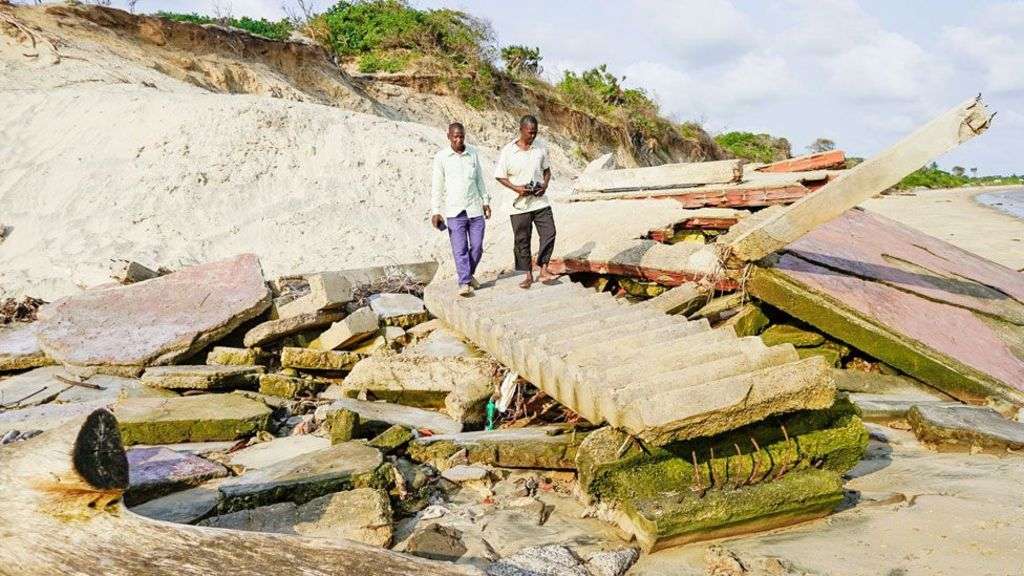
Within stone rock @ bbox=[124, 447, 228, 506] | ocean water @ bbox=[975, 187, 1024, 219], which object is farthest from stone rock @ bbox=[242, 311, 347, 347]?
ocean water @ bbox=[975, 187, 1024, 219]

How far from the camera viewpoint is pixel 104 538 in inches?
112

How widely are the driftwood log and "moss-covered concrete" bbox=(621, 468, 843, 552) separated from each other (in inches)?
41.3

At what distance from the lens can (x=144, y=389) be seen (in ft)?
19.2

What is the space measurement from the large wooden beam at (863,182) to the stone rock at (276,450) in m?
3.21

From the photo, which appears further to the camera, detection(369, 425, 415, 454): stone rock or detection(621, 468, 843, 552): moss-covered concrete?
detection(369, 425, 415, 454): stone rock

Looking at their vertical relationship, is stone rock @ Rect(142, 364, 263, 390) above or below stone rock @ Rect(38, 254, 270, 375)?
below

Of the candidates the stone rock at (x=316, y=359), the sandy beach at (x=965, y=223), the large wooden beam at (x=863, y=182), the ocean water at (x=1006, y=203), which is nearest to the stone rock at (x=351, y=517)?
the stone rock at (x=316, y=359)

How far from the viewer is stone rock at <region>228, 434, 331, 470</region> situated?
15.0 feet

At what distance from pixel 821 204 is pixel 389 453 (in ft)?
11.3

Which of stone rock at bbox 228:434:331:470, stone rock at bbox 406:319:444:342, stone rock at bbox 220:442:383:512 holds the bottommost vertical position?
stone rock at bbox 228:434:331:470

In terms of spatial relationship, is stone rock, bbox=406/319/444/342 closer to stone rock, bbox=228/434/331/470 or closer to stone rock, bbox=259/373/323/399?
stone rock, bbox=259/373/323/399

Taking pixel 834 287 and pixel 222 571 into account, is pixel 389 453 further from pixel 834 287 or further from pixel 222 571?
pixel 834 287

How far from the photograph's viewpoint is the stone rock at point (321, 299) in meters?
6.87

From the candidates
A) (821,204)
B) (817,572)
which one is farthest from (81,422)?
(821,204)
